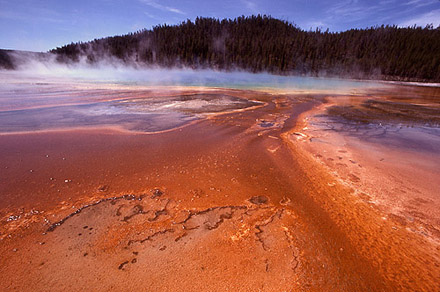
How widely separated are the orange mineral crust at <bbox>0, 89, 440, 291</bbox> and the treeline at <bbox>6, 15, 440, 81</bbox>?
66.4 metres

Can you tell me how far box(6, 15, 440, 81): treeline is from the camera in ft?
186

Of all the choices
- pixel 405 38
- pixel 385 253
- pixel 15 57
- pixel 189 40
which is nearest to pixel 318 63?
pixel 405 38

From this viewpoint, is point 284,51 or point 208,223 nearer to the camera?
point 208,223

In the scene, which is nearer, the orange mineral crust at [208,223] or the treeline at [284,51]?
the orange mineral crust at [208,223]

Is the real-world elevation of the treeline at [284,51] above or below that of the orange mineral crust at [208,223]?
above

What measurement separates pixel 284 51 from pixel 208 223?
258ft

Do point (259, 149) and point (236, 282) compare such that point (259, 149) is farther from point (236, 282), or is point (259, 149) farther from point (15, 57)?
point (15, 57)

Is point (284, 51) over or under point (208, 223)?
over

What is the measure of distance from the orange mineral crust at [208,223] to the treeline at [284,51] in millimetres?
66447

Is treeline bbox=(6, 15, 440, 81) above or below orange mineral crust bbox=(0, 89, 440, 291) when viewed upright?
above

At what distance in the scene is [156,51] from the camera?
266ft

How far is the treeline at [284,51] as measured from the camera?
56.7m

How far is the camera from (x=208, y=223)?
2.83 m

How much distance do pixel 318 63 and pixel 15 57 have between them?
352 feet
